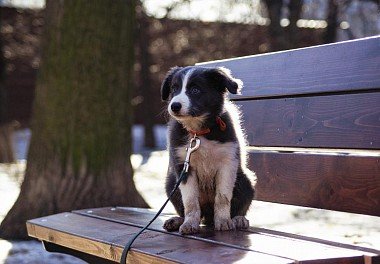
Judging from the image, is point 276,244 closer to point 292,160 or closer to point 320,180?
point 320,180

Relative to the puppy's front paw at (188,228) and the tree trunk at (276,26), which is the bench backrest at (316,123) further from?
the tree trunk at (276,26)

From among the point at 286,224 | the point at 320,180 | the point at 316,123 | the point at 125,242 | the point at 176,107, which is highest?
the point at 176,107

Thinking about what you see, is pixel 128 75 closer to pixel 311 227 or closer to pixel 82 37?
pixel 82 37

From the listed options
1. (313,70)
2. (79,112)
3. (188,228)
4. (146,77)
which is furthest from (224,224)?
(146,77)

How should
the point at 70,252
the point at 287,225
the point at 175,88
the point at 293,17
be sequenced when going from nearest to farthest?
the point at 175,88 < the point at 70,252 < the point at 287,225 < the point at 293,17

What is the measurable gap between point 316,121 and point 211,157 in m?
0.70

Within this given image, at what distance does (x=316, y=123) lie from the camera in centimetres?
385

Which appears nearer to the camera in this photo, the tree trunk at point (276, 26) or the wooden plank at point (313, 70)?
the wooden plank at point (313, 70)

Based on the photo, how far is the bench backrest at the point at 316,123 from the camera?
3.48 m

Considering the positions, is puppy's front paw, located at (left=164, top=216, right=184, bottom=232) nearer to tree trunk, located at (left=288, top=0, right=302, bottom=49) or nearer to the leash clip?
the leash clip

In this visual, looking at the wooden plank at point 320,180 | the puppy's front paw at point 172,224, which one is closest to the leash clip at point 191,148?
the puppy's front paw at point 172,224

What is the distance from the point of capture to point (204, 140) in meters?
Answer: 3.53

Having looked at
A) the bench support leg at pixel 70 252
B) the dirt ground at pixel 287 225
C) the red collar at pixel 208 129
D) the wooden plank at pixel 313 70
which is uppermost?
the wooden plank at pixel 313 70

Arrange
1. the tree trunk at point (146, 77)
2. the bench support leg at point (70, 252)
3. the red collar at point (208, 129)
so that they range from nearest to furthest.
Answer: the red collar at point (208, 129), the bench support leg at point (70, 252), the tree trunk at point (146, 77)
